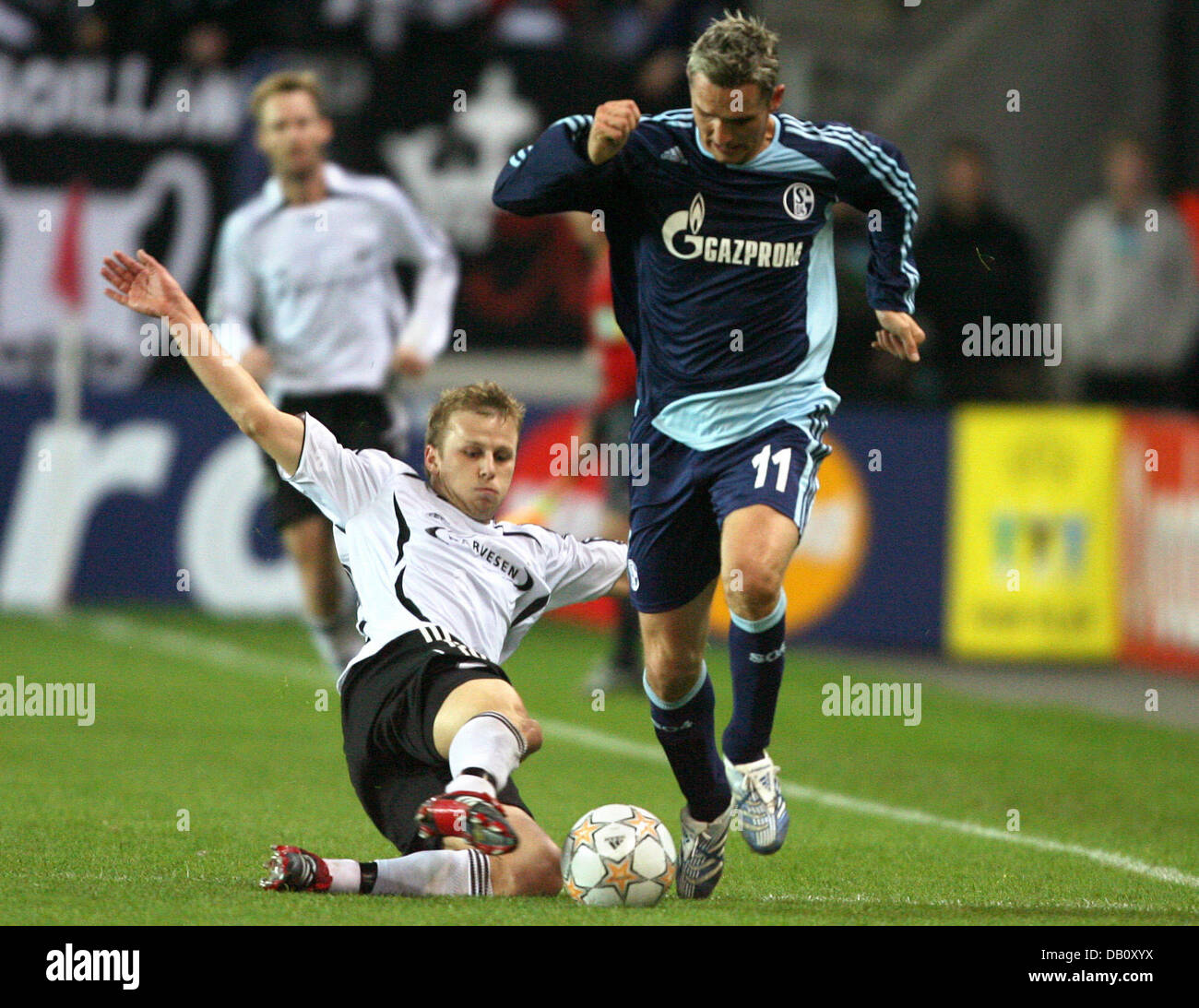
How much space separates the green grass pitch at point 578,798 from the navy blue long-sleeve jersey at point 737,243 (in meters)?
1.39

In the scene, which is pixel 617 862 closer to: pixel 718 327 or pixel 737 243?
pixel 718 327

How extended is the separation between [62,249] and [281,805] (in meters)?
8.05

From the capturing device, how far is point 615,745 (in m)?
9.19

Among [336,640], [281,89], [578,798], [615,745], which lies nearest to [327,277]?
[281,89]

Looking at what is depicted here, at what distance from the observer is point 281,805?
7137 millimetres

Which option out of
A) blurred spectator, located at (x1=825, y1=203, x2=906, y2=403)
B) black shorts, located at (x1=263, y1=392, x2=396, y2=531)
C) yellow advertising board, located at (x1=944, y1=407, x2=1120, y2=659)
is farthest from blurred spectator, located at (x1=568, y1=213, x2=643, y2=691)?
blurred spectator, located at (x1=825, y1=203, x2=906, y2=403)

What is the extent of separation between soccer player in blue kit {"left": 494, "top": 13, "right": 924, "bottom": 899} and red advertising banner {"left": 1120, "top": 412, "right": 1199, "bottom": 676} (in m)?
6.25

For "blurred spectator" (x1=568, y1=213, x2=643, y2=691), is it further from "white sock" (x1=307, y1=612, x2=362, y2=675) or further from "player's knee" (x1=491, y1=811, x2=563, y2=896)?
"player's knee" (x1=491, y1=811, x2=563, y2=896)

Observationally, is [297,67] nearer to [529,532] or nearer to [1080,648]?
[1080,648]

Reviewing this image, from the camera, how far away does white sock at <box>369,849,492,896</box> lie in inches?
205

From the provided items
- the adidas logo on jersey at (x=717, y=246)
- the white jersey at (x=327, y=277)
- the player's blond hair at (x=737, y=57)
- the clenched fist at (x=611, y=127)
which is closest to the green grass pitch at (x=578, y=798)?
the white jersey at (x=327, y=277)

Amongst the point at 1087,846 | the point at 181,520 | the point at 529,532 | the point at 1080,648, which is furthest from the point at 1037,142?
the point at 529,532

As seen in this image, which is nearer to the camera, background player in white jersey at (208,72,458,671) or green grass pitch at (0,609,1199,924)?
green grass pitch at (0,609,1199,924)

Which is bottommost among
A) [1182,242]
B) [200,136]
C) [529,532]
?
[529,532]
